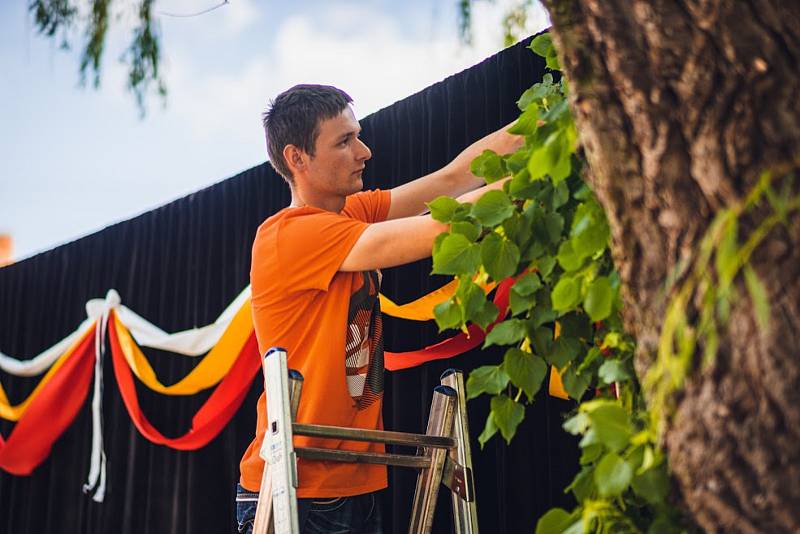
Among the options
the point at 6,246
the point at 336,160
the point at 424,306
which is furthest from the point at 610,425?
the point at 6,246

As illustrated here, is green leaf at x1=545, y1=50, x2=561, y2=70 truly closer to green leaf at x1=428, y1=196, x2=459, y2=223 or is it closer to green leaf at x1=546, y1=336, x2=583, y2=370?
green leaf at x1=428, y1=196, x2=459, y2=223

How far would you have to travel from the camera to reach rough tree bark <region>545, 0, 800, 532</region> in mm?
736

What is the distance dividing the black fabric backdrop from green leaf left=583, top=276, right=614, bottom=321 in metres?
1.25

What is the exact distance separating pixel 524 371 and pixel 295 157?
0.95 meters

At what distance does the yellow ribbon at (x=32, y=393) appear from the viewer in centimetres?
374

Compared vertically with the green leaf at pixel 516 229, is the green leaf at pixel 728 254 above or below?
below

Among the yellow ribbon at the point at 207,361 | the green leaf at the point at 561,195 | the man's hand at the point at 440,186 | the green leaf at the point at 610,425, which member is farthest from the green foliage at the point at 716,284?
the yellow ribbon at the point at 207,361

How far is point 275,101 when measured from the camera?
2.04 m

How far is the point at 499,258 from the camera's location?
1.17m

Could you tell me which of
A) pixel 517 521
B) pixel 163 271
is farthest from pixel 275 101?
pixel 163 271

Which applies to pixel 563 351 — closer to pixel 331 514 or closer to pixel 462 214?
pixel 462 214

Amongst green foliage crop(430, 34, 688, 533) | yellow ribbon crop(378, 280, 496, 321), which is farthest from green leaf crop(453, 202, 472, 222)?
yellow ribbon crop(378, 280, 496, 321)

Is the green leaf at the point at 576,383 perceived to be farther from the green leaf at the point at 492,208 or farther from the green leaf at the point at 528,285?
the green leaf at the point at 492,208

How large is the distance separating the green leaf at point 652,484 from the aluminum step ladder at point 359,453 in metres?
0.63
